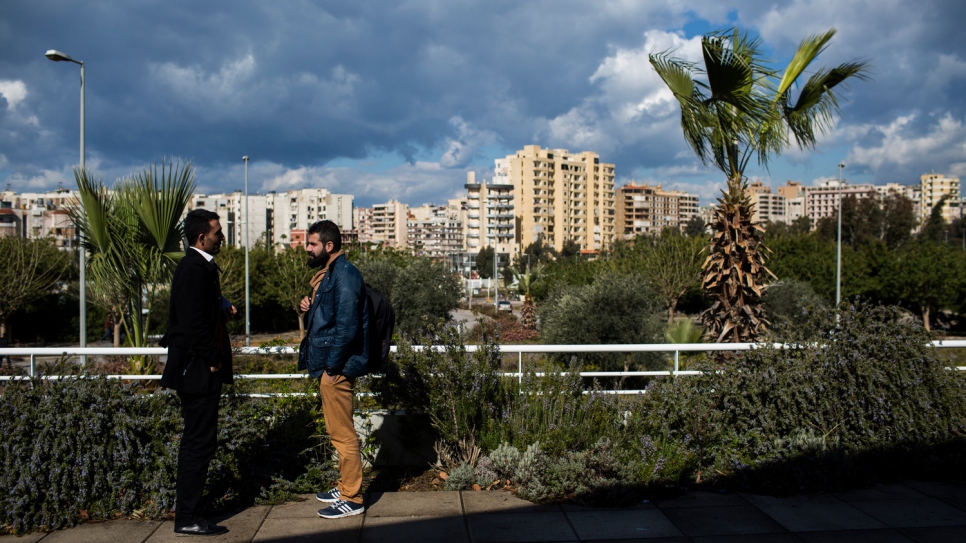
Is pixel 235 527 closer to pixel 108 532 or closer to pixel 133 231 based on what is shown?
pixel 108 532

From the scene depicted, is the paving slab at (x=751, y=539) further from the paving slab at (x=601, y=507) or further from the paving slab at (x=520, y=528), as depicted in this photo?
the paving slab at (x=520, y=528)

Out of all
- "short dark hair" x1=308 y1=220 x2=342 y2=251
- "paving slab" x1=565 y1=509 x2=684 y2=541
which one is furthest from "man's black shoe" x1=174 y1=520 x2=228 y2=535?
"paving slab" x1=565 y1=509 x2=684 y2=541

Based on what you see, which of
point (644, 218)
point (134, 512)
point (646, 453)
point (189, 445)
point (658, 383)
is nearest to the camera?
point (189, 445)

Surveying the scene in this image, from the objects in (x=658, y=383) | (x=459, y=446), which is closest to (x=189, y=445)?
(x=459, y=446)

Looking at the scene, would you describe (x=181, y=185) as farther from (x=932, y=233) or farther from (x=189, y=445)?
(x=932, y=233)

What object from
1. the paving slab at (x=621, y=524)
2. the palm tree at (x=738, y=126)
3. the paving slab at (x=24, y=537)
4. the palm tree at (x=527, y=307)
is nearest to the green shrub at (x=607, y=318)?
the palm tree at (x=738, y=126)

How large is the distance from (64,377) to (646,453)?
13.7 feet

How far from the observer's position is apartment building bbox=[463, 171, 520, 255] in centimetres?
13612

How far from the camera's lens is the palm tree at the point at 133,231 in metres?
8.40

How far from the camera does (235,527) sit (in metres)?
4.27

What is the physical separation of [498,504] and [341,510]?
101 centimetres

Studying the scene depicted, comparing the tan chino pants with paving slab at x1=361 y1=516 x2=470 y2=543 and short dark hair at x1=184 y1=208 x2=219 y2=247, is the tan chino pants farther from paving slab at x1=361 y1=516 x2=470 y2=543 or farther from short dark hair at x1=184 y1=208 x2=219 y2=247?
short dark hair at x1=184 y1=208 x2=219 y2=247

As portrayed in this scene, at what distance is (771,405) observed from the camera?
208 inches

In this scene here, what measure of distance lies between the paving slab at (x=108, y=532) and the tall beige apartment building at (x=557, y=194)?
425 ft
